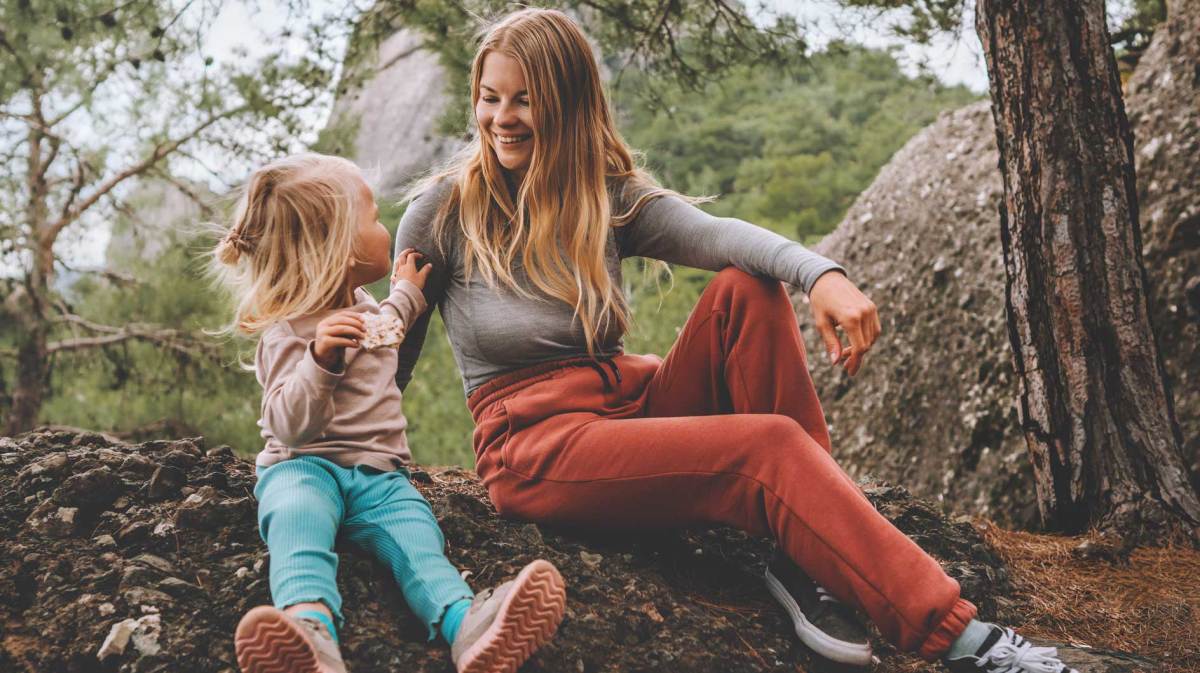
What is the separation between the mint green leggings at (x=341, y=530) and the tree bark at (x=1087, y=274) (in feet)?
6.89

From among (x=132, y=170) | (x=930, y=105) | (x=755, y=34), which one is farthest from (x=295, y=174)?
(x=930, y=105)

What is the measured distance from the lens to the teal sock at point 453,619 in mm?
1814

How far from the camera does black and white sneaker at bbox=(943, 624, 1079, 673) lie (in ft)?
6.13

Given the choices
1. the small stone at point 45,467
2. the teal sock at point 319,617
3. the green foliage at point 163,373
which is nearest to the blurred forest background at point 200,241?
the green foliage at point 163,373

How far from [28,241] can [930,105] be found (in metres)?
10.1

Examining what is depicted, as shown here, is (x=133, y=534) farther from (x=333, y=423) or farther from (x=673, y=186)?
(x=673, y=186)

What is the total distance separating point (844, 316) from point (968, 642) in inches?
26.3

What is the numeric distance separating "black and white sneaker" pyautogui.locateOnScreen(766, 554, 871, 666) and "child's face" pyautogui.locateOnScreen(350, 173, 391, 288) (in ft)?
3.67

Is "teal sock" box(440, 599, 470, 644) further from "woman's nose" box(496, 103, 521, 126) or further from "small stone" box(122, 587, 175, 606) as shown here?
"woman's nose" box(496, 103, 521, 126)

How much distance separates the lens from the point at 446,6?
4703 millimetres

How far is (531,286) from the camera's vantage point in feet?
7.48

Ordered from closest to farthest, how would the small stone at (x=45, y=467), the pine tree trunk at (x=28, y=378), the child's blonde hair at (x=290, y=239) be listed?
the child's blonde hair at (x=290, y=239) < the small stone at (x=45, y=467) < the pine tree trunk at (x=28, y=378)

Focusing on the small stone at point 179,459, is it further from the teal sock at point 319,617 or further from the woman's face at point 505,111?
the woman's face at point 505,111

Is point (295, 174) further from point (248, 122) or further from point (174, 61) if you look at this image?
point (248, 122)
